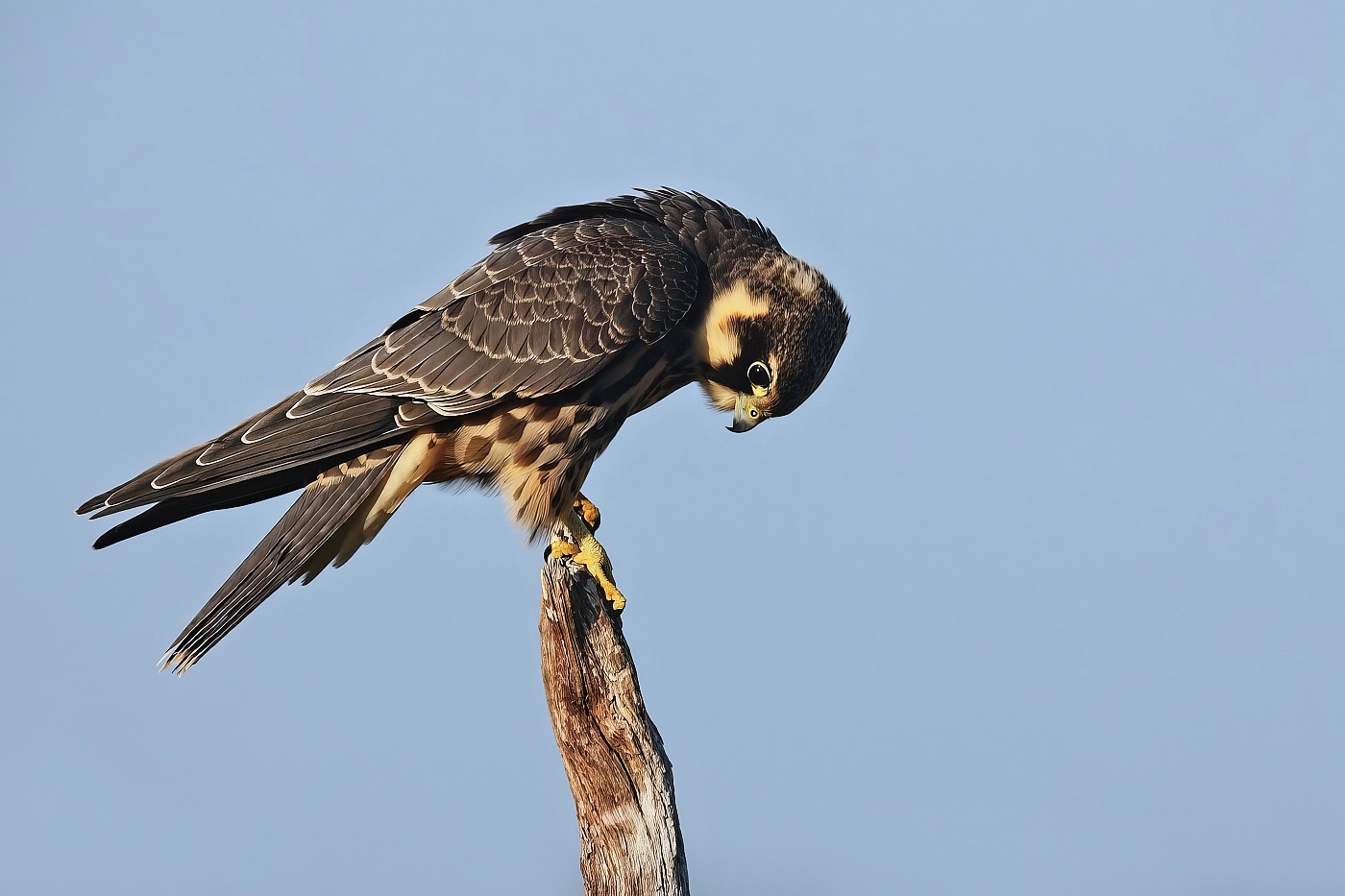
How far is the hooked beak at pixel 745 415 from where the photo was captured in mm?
4570

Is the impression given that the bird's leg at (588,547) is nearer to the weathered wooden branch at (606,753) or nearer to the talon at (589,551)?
the talon at (589,551)

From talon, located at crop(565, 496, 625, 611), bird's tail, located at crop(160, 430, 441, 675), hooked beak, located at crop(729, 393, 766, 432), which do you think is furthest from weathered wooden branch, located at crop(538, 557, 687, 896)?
hooked beak, located at crop(729, 393, 766, 432)

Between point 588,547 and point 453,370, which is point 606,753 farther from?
point 453,370

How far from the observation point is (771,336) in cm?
444

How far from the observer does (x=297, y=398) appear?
14.5 ft

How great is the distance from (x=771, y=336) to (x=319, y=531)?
179cm

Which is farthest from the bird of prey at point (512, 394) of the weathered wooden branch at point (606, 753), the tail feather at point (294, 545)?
the weathered wooden branch at point (606, 753)

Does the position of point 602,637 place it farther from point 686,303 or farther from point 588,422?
point 686,303

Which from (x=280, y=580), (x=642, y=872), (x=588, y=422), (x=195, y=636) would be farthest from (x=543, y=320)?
(x=642, y=872)

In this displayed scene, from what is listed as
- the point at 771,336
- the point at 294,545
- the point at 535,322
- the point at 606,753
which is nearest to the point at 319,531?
the point at 294,545

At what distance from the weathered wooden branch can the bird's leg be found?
0.20 metres

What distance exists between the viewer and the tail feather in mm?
4105

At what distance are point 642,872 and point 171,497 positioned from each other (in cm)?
209

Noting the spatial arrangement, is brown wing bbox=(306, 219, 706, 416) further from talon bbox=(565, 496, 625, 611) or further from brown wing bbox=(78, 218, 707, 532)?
talon bbox=(565, 496, 625, 611)
